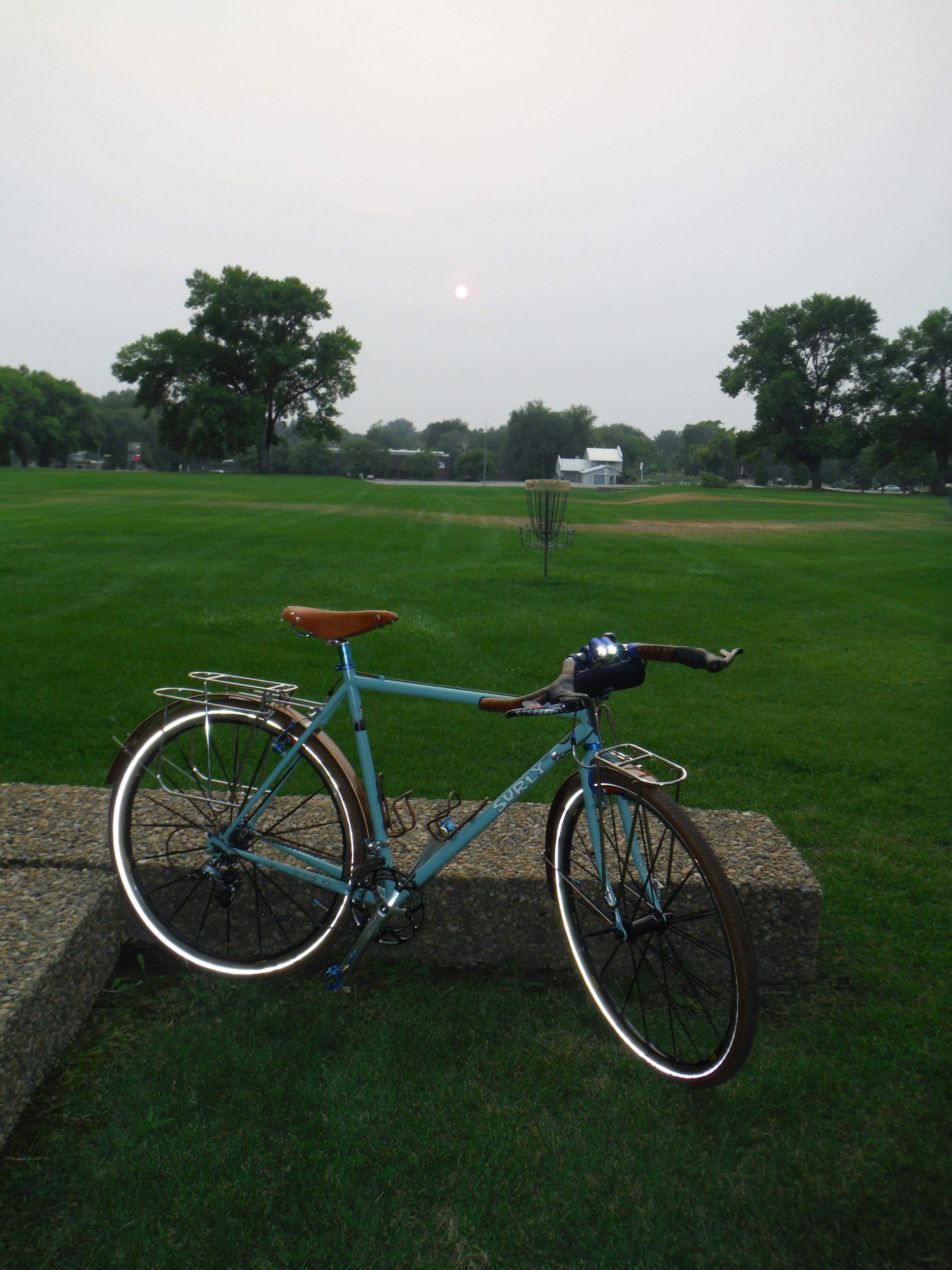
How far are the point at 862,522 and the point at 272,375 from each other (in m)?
51.4

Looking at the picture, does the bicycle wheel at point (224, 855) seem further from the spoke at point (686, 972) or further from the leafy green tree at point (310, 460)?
the leafy green tree at point (310, 460)

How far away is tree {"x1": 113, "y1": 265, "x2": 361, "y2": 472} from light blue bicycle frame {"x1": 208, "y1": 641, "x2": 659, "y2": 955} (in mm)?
65230

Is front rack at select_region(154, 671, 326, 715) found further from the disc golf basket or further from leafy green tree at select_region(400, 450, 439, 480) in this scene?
leafy green tree at select_region(400, 450, 439, 480)

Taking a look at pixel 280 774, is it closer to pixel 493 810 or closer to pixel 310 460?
pixel 493 810

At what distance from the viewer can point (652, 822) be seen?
259 centimetres

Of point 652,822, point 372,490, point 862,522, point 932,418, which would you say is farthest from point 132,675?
point 932,418

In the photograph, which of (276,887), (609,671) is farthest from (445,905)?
(609,671)

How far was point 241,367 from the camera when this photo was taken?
69.8 meters

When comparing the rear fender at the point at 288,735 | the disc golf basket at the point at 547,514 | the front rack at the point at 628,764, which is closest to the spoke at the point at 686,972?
the front rack at the point at 628,764

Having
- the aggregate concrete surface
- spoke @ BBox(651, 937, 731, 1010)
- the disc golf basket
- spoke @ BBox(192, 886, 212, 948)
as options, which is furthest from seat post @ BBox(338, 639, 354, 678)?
the disc golf basket

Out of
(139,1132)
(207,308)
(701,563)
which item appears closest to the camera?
(139,1132)

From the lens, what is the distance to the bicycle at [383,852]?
2.58m

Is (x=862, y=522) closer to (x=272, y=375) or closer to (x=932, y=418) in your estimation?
(x=932, y=418)

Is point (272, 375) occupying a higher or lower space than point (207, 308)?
lower
